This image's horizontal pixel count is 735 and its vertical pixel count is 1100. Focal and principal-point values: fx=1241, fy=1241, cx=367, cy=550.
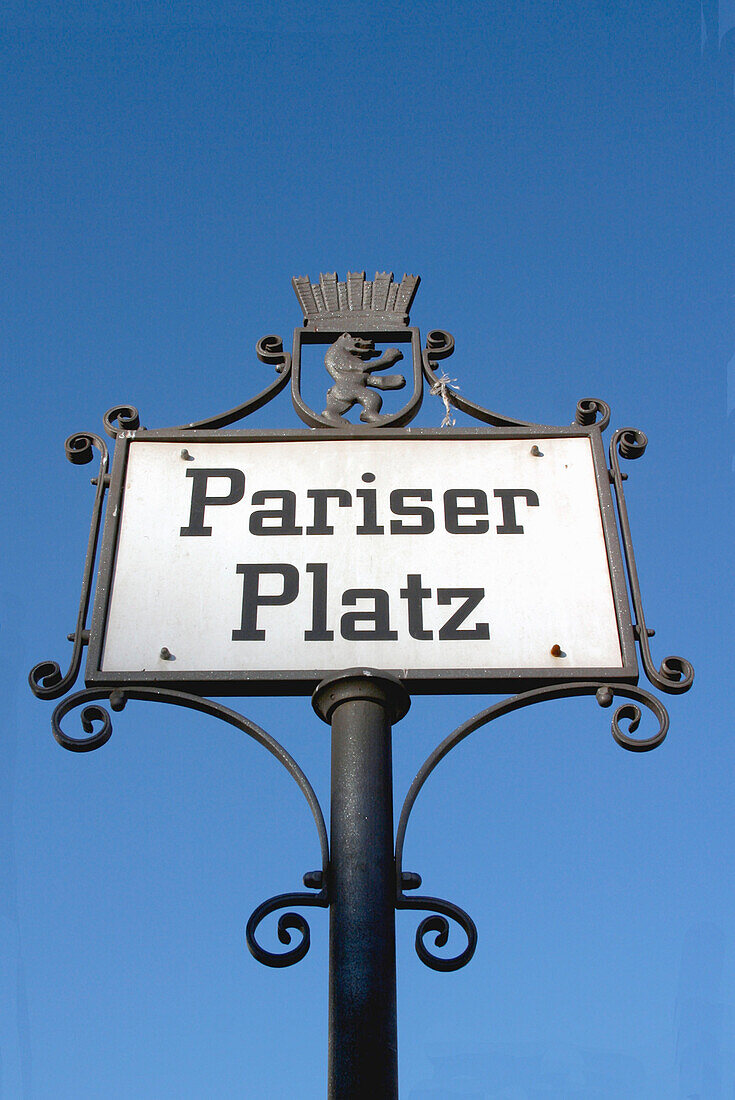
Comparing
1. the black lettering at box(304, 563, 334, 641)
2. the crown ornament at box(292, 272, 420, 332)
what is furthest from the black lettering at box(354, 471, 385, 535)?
the crown ornament at box(292, 272, 420, 332)

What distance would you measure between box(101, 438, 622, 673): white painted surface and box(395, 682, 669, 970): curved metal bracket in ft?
0.25

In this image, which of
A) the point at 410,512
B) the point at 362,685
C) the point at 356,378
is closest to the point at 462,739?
the point at 362,685

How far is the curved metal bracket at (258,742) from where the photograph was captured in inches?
101

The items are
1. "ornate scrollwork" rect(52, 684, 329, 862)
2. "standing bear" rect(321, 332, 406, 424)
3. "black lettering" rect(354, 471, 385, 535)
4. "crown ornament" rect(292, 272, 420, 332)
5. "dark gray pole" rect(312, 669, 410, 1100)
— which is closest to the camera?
"dark gray pole" rect(312, 669, 410, 1100)

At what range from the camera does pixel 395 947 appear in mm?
2504

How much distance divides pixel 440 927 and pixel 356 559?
994 millimetres

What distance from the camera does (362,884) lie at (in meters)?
2.57

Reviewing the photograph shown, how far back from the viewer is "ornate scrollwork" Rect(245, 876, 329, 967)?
2561mm

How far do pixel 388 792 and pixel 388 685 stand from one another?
258mm

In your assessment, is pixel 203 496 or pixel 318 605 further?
pixel 203 496

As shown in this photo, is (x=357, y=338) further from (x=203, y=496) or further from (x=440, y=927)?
(x=440, y=927)

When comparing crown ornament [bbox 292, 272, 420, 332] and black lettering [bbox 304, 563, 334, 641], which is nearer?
black lettering [bbox 304, 563, 334, 641]

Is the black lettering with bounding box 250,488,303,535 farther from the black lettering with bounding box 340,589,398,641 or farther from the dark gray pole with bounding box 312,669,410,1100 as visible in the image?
the dark gray pole with bounding box 312,669,410,1100

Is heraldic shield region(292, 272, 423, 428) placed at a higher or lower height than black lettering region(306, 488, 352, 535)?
higher
